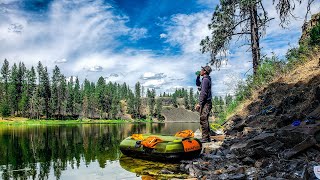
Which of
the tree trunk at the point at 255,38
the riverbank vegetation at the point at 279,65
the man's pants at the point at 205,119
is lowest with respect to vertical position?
the man's pants at the point at 205,119

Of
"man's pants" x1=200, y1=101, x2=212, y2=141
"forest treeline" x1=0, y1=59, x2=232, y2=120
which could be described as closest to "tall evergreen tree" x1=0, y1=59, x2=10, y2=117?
"forest treeline" x1=0, y1=59, x2=232, y2=120

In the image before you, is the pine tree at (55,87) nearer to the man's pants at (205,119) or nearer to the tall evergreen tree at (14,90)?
the tall evergreen tree at (14,90)

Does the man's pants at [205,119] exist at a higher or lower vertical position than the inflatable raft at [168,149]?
higher

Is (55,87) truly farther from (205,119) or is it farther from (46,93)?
(205,119)

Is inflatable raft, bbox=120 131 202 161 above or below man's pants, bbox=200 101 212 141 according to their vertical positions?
below

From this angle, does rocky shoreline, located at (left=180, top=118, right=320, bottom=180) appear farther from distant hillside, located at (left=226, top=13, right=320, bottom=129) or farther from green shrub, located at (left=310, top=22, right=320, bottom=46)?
green shrub, located at (left=310, top=22, right=320, bottom=46)

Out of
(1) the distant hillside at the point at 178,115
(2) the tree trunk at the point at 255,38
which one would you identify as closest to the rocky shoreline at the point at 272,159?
(2) the tree trunk at the point at 255,38

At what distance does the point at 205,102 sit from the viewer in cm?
1262

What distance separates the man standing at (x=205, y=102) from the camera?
1243cm

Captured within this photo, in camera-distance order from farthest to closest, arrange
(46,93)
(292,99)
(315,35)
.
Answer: (46,93) → (315,35) → (292,99)

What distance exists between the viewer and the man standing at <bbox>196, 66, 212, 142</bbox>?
489 inches

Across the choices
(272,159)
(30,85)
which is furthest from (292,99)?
(30,85)

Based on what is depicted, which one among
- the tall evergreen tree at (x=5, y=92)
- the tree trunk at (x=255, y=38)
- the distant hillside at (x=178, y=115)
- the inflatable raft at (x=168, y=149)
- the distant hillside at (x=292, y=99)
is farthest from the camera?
the distant hillside at (x=178, y=115)

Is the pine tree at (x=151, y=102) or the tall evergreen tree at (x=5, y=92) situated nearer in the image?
the tall evergreen tree at (x=5, y=92)
